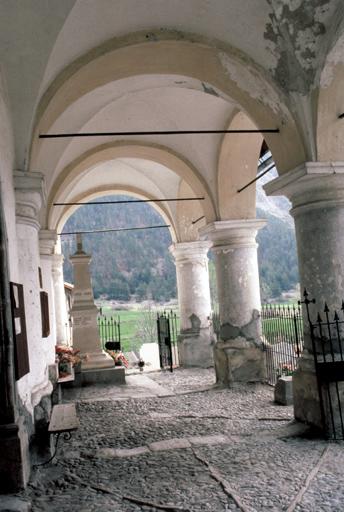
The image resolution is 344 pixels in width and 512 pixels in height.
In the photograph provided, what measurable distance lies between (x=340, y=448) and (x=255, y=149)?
548cm

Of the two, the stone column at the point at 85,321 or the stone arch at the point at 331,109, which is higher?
the stone arch at the point at 331,109

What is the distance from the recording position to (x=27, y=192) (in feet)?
17.0

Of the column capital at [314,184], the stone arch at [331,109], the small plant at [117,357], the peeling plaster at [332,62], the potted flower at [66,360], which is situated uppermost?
the peeling plaster at [332,62]

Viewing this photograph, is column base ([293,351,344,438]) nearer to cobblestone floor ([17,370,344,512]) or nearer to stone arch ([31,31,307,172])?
cobblestone floor ([17,370,344,512])

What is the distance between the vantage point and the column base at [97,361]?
10445 millimetres

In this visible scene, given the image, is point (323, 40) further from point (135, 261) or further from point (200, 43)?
point (135, 261)

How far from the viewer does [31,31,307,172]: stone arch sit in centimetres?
545

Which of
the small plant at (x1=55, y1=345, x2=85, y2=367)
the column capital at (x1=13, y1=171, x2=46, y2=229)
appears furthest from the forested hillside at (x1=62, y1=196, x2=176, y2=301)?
the column capital at (x1=13, y1=171, x2=46, y2=229)

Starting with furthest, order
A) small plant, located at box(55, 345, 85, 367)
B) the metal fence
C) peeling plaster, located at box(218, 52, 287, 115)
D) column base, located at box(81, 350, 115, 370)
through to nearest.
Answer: column base, located at box(81, 350, 115, 370) → small plant, located at box(55, 345, 85, 367) → the metal fence → peeling plaster, located at box(218, 52, 287, 115)

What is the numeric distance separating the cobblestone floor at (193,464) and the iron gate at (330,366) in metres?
0.31

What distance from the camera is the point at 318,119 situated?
17.3 feet

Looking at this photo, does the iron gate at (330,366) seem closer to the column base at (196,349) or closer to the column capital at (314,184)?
the column capital at (314,184)

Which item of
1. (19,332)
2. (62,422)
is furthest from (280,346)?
(19,332)

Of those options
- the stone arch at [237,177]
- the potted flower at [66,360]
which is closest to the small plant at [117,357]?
the potted flower at [66,360]
